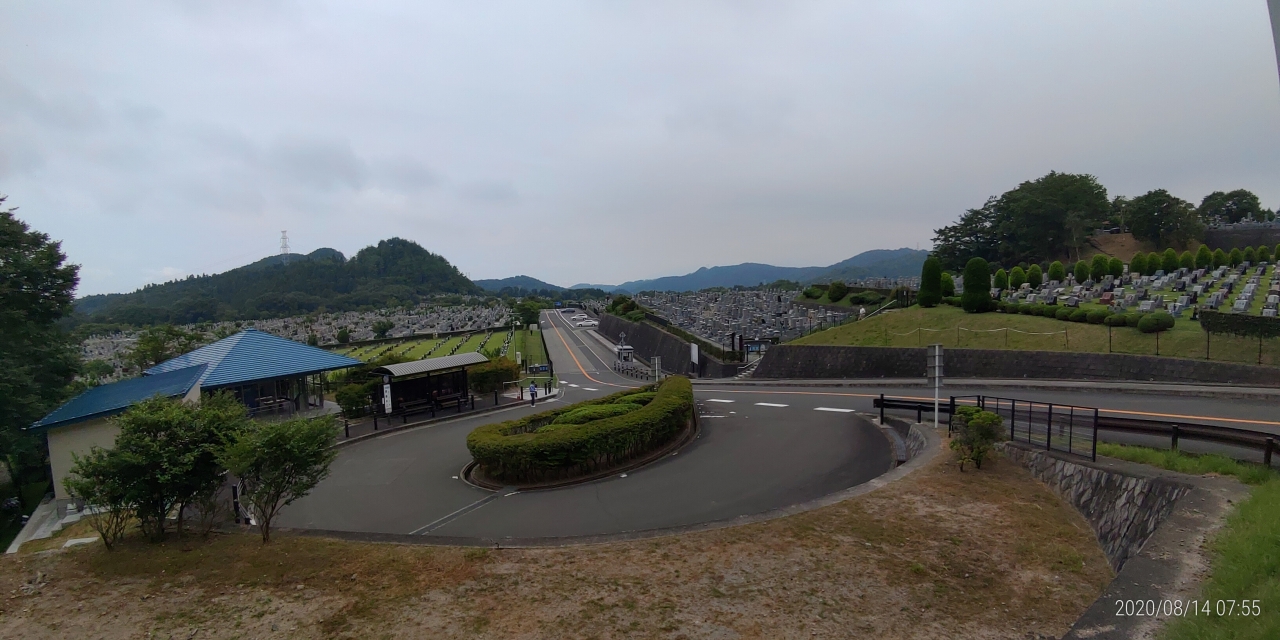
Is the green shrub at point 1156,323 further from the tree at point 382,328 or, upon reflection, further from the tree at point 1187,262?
the tree at point 382,328

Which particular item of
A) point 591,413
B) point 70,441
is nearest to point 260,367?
point 70,441

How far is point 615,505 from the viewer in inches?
384

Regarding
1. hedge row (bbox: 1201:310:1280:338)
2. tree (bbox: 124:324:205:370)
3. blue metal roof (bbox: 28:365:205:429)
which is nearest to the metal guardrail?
hedge row (bbox: 1201:310:1280:338)

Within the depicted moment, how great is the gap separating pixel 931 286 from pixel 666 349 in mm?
21657

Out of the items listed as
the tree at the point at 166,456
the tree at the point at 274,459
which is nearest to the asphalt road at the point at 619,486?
the tree at the point at 274,459

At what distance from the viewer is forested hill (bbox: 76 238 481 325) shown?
118 meters

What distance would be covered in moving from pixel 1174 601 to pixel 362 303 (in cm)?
15470

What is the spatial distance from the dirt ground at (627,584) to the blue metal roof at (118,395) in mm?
6362

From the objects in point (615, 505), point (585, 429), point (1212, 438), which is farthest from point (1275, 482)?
point (585, 429)

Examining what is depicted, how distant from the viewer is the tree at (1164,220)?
162ft

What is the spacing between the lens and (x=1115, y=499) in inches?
271

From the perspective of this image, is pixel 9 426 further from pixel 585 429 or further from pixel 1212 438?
pixel 1212 438

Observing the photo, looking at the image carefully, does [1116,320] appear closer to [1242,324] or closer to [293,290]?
[1242,324]

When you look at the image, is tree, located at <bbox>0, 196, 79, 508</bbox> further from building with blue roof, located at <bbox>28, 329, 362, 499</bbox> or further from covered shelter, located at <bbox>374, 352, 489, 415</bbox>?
covered shelter, located at <bbox>374, 352, 489, 415</bbox>
